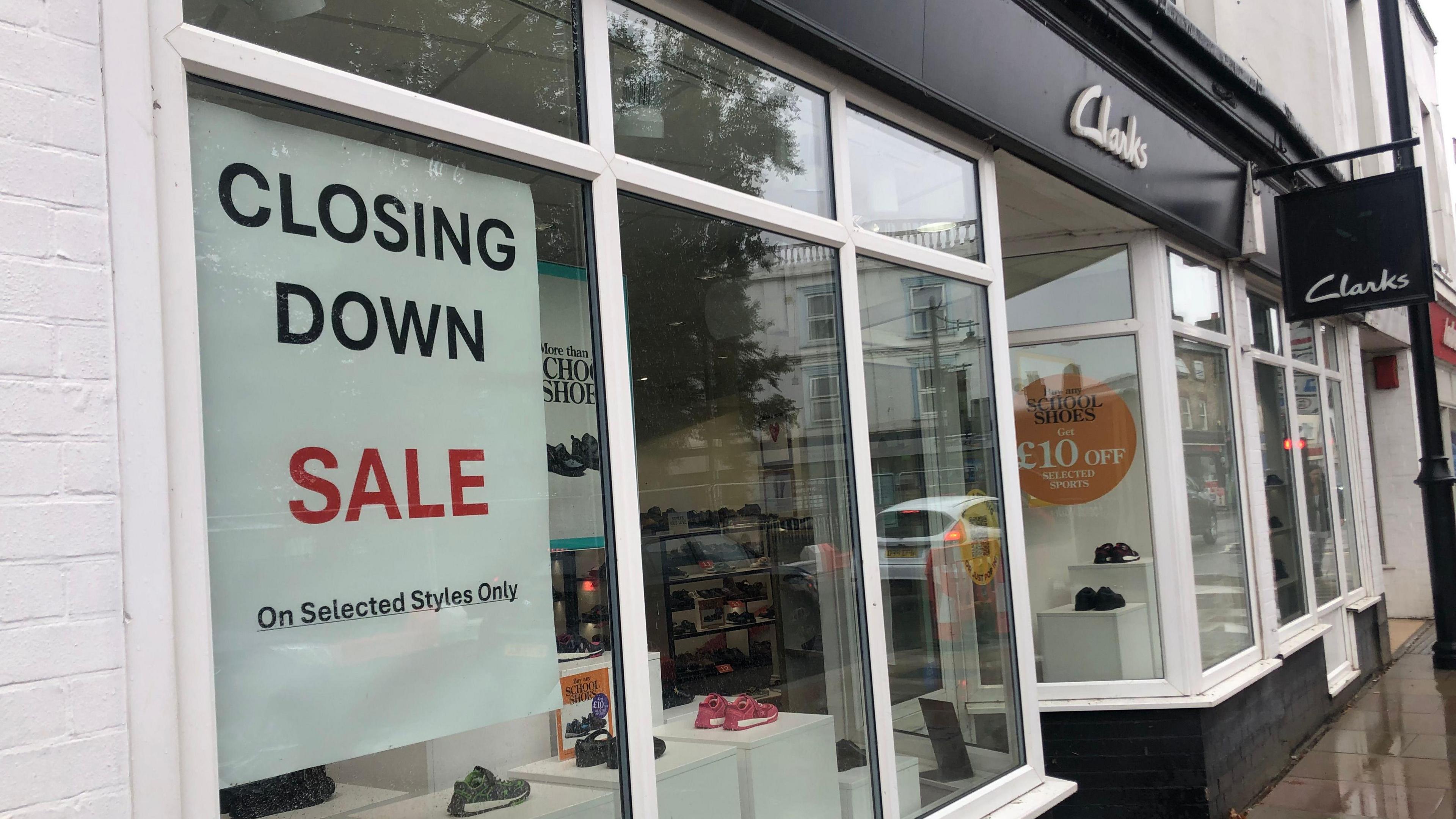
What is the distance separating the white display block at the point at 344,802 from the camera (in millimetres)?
2020

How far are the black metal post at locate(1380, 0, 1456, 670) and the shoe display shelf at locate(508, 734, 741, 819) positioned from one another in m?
8.96

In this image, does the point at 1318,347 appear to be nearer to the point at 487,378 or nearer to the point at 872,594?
the point at 872,594

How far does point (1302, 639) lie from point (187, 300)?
7926mm

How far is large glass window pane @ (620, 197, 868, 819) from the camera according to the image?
3107mm

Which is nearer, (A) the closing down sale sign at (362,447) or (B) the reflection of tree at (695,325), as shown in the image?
(A) the closing down sale sign at (362,447)

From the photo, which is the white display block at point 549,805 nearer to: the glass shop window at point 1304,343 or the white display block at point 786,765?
the white display block at point 786,765

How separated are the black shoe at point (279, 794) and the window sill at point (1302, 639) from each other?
675 cm

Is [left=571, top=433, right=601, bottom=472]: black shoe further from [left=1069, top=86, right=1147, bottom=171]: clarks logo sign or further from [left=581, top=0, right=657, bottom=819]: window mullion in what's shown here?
[left=1069, top=86, right=1147, bottom=171]: clarks logo sign

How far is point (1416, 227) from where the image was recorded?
7.14 meters

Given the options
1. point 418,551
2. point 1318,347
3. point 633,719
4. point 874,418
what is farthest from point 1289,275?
point 418,551

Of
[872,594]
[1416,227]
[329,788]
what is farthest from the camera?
[1416,227]

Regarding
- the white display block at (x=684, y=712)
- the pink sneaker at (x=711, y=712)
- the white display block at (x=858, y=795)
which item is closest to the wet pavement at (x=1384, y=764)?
the white display block at (x=858, y=795)

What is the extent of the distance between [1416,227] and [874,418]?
217 inches

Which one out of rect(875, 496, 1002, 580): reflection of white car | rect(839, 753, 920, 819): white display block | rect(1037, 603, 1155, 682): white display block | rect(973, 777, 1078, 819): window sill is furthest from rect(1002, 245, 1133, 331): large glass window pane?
rect(839, 753, 920, 819): white display block
